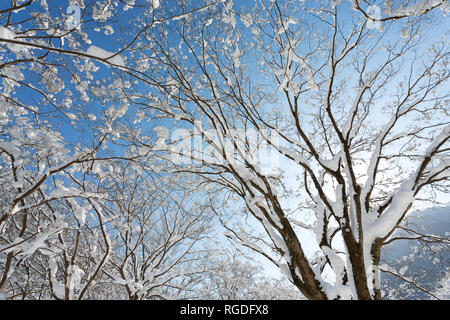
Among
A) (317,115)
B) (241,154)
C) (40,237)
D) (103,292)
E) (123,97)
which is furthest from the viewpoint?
(103,292)

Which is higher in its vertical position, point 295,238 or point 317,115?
point 317,115

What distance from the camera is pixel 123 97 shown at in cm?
452

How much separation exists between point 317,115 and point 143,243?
25.5 ft

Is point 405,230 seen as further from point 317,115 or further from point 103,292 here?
point 103,292

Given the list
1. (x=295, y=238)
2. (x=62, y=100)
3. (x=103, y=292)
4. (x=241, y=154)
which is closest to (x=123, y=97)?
(x=62, y=100)

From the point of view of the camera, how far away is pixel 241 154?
12.8 ft

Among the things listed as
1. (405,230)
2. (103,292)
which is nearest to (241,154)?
(405,230)
